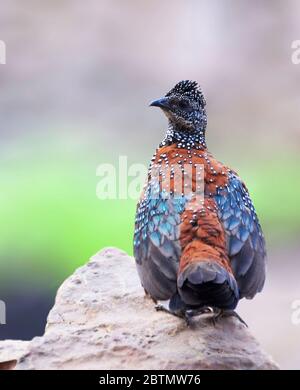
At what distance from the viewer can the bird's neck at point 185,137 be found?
3320 mm

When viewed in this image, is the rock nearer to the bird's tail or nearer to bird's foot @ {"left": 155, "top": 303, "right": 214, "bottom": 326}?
bird's foot @ {"left": 155, "top": 303, "right": 214, "bottom": 326}

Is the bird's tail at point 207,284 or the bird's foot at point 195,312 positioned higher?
the bird's tail at point 207,284

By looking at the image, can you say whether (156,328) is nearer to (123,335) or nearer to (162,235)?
(123,335)

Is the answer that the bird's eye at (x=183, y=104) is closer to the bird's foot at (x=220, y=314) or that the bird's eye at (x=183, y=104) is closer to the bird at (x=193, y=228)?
the bird at (x=193, y=228)

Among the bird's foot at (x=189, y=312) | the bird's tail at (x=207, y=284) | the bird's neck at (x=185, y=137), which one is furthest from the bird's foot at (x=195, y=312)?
the bird's neck at (x=185, y=137)

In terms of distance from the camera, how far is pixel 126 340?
9.36 ft

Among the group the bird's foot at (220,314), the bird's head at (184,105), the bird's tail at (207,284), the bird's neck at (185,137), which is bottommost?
the bird's foot at (220,314)

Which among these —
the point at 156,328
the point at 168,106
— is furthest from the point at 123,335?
the point at 168,106

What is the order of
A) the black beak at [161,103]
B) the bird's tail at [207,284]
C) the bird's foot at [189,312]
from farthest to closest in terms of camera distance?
the black beak at [161,103] → the bird's foot at [189,312] → the bird's tail at [207,284]

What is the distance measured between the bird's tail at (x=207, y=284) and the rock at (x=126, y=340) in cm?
26

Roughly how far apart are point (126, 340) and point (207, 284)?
1.56ft
